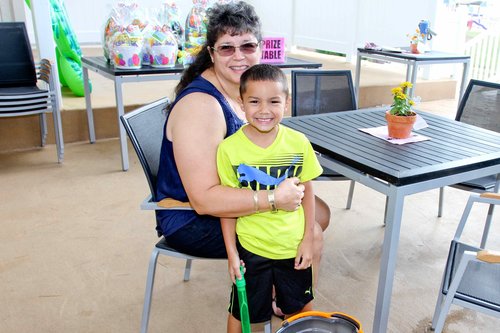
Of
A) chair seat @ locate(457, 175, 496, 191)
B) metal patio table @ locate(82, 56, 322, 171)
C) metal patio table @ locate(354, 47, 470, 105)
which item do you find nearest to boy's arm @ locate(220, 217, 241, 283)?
chair seat @ locate(457, 175, 496, 191)

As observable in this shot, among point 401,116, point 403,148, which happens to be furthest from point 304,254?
point 401,116

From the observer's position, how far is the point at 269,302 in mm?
1411

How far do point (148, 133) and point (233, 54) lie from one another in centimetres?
45

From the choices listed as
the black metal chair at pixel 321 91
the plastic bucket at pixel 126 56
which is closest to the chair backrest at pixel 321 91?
the black metal chair at pixel 321 91

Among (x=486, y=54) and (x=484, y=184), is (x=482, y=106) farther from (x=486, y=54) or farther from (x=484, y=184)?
(x=486, y=54)

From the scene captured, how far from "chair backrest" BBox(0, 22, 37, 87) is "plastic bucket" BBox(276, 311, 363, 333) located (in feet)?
10.4

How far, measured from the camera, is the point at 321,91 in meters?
2.61

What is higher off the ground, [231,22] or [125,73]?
[231,22]

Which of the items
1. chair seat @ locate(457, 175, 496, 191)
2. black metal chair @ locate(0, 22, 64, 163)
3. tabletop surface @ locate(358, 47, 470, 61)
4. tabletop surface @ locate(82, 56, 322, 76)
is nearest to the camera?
chair seat @ locate(457, 175, 496, 191)

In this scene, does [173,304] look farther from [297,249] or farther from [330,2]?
[330,2]

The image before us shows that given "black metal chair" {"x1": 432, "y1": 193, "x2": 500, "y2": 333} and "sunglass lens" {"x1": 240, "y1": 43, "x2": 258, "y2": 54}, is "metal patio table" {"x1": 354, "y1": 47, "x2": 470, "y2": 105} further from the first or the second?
"sunglass lens" {"x1": 240, "y1": 43, "x2": 258, "y2": 54}

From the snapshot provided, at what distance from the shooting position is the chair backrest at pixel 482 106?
7.56 ft

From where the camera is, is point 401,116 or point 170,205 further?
point 401,116

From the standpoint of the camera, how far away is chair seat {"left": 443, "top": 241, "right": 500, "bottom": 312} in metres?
1.32
